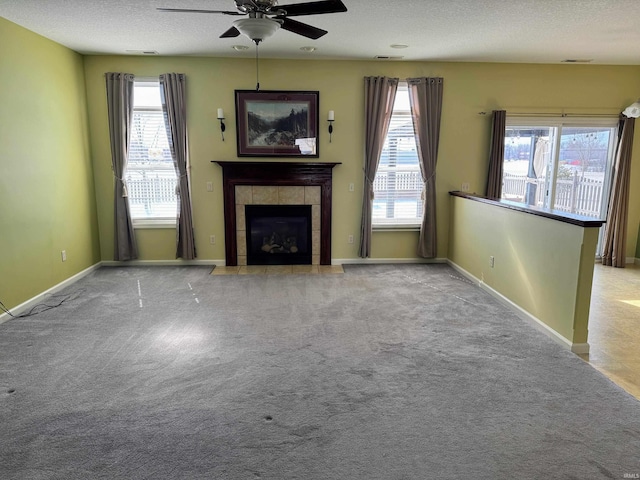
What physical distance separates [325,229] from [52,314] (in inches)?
125

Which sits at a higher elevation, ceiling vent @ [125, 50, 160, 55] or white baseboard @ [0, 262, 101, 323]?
ceiling vent @ [125, 50, 160, 55]

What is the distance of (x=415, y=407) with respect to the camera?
2.42 meters

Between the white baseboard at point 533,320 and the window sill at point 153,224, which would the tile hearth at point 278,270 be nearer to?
the window sill at point 153,224

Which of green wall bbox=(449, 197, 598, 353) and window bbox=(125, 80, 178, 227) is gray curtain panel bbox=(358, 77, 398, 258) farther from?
window bbox=(125, 80, 178, 227)

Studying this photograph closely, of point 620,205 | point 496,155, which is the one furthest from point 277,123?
point 620,205

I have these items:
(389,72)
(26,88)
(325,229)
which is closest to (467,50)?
(389,72)

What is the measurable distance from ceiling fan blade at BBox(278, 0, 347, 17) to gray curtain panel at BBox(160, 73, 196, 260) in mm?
3041

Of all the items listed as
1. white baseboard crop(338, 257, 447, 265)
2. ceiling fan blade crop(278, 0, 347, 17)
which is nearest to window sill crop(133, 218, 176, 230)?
white baseboard crop(338, 257, 447, 265)

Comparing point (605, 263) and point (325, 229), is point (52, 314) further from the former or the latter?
point (605, 263)

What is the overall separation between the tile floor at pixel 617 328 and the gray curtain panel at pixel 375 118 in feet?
9.29

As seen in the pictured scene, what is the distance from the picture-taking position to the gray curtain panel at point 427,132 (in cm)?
538

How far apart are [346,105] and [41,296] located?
4028 millimetres

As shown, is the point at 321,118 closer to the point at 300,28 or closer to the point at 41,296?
the point at 300,28

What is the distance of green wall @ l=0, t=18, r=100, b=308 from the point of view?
3799 millimetres
